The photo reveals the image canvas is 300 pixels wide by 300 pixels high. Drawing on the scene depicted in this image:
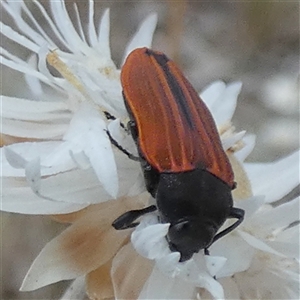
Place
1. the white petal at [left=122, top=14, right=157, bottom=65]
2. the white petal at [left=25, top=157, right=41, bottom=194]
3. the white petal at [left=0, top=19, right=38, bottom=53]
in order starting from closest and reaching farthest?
1. the white petal at [left=25, top=157, right=41, bottom=194]
2. the white petal at [left=0, top=19, right=38, bottom=53]
3. the white petal at [left=122, top=14, right=157, bottom=65]

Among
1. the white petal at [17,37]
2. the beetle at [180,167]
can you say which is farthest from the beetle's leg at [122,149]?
the white petal at [17,37]

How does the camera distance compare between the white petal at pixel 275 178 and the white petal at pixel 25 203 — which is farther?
the white petal at pixel 275 178

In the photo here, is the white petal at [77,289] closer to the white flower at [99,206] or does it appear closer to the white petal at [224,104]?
the white flower at [99,206]

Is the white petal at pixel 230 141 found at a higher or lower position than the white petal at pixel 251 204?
lower

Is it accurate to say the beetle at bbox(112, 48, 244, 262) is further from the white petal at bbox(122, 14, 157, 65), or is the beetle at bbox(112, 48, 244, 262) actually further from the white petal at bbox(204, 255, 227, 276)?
the white petal at bbox(122, 14, 157, 65)

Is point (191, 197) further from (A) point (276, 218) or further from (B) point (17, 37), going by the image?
(B) point (17, 37)

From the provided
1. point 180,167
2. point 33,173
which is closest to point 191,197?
point 180,167

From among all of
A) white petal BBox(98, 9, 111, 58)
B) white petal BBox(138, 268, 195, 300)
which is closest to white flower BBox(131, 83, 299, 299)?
white petal BBox(138, 268, 195, 300)
